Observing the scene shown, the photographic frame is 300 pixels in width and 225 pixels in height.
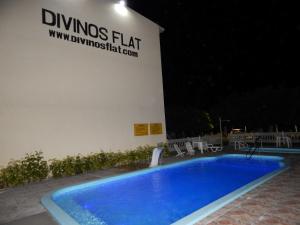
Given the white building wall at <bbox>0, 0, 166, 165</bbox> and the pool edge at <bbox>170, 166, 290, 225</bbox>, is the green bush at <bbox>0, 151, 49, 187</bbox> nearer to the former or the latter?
the white building wall at <bbox>0, 0, 166, 165</bbox>

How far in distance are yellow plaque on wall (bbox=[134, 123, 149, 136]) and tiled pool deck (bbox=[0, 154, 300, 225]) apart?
564cm

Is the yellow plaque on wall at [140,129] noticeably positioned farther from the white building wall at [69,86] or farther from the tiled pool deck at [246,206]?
the tiled pool deck at [246,206]

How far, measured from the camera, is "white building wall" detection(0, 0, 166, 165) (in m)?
8.84

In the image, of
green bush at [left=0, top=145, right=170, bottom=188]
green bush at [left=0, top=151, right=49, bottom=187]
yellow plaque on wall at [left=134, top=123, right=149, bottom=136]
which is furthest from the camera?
yellow plaque on wall at [left=134, top=123, right=149, bottom=136]

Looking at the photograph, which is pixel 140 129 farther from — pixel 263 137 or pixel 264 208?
pixel 264 208

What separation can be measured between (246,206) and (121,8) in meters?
11.0

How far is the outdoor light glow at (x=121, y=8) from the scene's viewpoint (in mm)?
12717

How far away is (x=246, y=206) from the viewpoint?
16.5 feet

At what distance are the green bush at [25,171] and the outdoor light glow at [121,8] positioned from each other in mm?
7749

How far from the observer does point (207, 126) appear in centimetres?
2458

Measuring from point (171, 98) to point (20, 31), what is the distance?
25.7 meters

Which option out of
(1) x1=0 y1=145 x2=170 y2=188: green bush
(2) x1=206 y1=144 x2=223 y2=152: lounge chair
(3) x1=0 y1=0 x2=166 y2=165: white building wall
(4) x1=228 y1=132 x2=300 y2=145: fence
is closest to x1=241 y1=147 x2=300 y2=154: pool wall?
(2) x1=206 y1=144 x2=223 y2=152: lounge chair

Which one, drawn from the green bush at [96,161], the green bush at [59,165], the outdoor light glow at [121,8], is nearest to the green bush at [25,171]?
the green bush at [59,165]

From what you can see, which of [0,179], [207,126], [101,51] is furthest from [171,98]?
[0,179]
